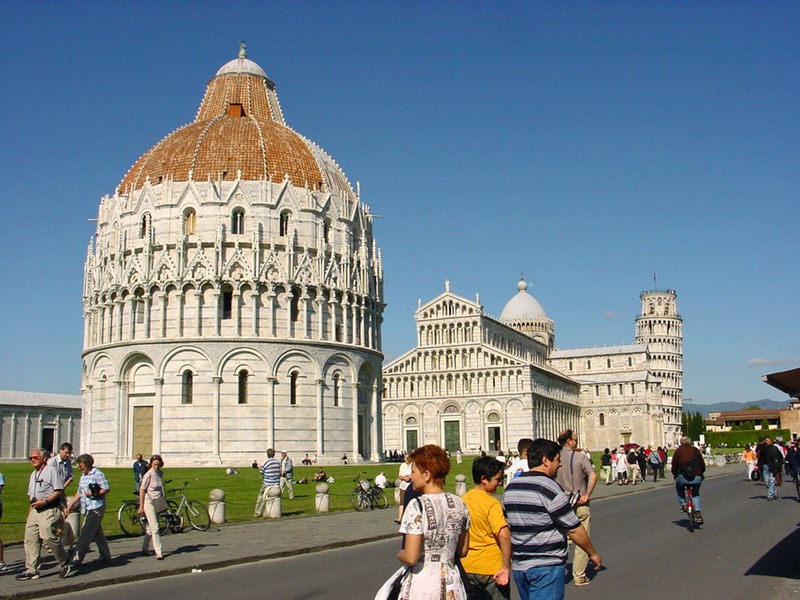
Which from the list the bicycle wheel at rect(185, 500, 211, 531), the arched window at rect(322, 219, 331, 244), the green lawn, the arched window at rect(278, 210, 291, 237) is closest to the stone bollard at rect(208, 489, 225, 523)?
the green lawn

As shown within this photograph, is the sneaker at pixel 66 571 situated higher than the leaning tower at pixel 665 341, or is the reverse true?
the leaning tower at pixel 665 341

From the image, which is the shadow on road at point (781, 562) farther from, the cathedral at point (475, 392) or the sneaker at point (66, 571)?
the cathedral at point (475, 392)

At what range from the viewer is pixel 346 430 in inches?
2264

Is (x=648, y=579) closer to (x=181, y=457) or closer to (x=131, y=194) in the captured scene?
(x=181, y=457)

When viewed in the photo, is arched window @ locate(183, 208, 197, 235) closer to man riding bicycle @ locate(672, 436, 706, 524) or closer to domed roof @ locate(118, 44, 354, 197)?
domed roof @ locate(118, 44, 354, 197)

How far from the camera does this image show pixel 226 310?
5466cm

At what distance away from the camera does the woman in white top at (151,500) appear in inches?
616

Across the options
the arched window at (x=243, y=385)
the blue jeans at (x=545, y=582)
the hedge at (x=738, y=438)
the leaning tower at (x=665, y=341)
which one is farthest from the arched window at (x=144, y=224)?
the leaning tower at (x=665, y=341)

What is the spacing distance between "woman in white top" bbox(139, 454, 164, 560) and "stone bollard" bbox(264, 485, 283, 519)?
697cm

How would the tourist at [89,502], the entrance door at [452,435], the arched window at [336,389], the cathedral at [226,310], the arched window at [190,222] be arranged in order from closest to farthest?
1. the tourist at [89,502]
2. the cathedral at [226,310]
3. the arched window at [190,222]
4. the arched window at [336,389]
5. the entrance door at [452,435]

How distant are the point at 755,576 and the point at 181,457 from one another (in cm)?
4434

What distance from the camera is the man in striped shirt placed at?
297 inches

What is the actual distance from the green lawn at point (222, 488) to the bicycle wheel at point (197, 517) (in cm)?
161

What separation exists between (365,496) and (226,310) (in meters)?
30.4
